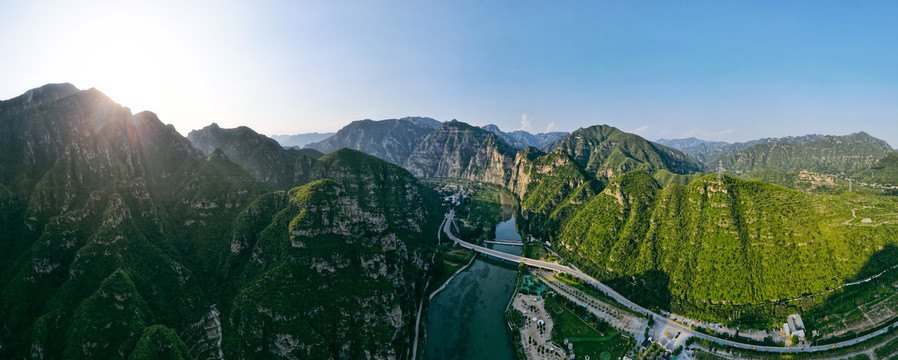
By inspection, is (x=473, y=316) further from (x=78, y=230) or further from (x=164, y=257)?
(x=78, y=230)

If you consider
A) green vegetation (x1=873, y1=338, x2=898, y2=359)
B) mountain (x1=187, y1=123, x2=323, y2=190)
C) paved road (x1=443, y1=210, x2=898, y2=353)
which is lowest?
paved road (x1=443, y1=210, x2=898, y2=353)

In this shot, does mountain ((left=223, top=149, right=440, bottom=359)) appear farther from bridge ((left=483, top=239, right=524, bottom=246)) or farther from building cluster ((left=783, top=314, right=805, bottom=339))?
building cluster ((left=783, top=314, right=805, bottom=339))

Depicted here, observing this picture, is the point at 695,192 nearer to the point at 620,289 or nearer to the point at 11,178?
the point at 620,289

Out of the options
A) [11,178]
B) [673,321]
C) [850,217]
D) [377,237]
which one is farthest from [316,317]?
[850,217]

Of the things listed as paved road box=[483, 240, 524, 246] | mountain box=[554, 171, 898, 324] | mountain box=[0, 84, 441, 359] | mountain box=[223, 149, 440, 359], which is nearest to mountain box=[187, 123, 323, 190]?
mountain box=[0, 84, 441, 359]

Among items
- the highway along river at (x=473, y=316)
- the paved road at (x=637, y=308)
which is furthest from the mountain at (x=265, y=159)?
the highway along river at (x=473, y=316)

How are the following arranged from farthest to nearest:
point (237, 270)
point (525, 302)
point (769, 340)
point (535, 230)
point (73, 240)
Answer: point (535, 230) → point (525, 302) → point (237, 270) → point (769, 340) → point (73, 240)
